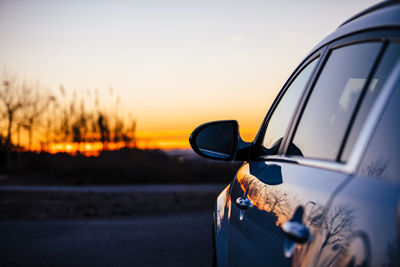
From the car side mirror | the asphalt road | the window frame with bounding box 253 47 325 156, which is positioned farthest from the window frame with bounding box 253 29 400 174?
the asphalt road

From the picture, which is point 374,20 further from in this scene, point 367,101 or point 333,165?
point 333,165

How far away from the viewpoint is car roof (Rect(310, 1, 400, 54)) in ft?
4.37

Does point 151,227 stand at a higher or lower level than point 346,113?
lower

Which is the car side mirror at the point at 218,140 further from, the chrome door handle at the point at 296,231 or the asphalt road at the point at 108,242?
the asphalt road at the point at 108,242

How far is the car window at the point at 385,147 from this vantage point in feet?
3.85

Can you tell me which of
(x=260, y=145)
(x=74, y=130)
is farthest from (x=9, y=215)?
(x=74, y=130)

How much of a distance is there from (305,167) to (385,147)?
55 centimetres

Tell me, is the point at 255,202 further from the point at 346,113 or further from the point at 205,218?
the point at 205,218

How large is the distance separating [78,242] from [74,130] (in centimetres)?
2363

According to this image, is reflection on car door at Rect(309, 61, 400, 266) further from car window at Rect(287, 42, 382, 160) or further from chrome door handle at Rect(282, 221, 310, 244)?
car window at Rect(287, 42, 382, 160)

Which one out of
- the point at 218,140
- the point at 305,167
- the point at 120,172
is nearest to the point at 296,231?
the point at 305,167

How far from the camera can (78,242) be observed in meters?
6.86

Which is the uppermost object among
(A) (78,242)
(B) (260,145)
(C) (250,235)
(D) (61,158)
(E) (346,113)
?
(E) (346,113)

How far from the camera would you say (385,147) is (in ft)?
4.05
